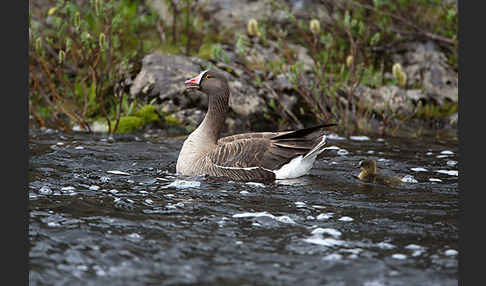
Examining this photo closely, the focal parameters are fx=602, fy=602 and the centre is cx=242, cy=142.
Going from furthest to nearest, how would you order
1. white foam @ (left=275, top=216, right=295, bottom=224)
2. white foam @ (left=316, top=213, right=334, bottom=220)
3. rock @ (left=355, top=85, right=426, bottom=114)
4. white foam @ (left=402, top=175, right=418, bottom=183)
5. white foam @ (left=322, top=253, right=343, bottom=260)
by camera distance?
rock @ (left=355, top=85, right=426, bottom=114) < white foam @ (left=402, top=175, right=418, bottom=183) < white foam @ (left=316, top=213, right=334, bottom=220) < white foam @ (left=275, top=216, right=295, bottom=224) < white foam @ (left=322, top=253, right=343, bottom=260)

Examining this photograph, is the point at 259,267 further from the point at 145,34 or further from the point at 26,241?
the point at 145,34

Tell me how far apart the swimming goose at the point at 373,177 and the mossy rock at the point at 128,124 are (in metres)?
6.72

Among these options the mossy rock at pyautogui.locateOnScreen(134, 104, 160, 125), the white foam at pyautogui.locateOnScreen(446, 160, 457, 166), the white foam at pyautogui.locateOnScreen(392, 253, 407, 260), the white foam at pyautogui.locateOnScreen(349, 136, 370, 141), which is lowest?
the white foam at pyautogui.locateOnScreen(392, 253, 407, 260)

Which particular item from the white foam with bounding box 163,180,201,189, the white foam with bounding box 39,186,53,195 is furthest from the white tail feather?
the white foam with bounding box 39,186,53,195

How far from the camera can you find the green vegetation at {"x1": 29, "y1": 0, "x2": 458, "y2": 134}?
44.7 ft

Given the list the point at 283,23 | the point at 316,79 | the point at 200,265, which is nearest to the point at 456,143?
the point at 316,79

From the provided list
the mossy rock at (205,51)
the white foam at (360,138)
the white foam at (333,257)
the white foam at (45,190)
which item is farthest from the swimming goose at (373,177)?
the mossy rock at (205,51)

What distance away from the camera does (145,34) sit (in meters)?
17.9

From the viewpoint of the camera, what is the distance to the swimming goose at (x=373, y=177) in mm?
8516

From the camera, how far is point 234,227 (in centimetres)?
632

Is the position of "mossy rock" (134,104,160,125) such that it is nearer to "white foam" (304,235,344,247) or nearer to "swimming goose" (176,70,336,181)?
"swimming goose" (176,70,336,181)

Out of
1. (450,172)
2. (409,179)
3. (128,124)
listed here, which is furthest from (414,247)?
(128,124)

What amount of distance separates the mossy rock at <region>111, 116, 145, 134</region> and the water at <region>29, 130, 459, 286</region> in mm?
3847

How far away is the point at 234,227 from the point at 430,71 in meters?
11.8
